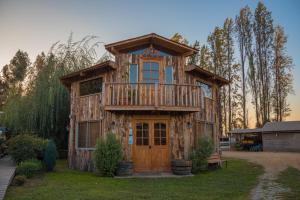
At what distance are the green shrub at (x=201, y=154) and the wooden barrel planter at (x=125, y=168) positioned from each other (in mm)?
2941

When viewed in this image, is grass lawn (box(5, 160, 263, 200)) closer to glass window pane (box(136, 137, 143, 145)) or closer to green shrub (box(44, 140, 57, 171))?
green shrub (box(44, 140, 57, 171))

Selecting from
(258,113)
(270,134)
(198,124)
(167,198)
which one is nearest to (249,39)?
(258,113)

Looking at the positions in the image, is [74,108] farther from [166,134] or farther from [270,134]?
[270,134]

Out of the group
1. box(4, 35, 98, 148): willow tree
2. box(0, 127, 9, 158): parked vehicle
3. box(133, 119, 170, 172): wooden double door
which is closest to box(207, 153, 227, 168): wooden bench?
box(133, 119, 170, 172): wooden double door

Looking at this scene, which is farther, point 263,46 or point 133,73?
point 263,46

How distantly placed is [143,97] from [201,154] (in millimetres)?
3789

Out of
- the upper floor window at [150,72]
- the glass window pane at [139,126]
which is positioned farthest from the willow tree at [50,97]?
the upper floor window at [150,72]

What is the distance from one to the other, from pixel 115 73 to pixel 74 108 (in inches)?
123

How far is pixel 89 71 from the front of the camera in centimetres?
1335

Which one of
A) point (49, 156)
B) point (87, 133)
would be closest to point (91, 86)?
point (87, 133)

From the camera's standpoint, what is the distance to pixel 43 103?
52.2ft

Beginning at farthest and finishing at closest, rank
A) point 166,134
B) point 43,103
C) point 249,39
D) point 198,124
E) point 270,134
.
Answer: point 249,39 < point 270,134 < point 43,103 < point 198,124 < point 166,134

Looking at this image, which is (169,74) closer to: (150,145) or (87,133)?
(150,145)

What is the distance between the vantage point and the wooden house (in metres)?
11.7
